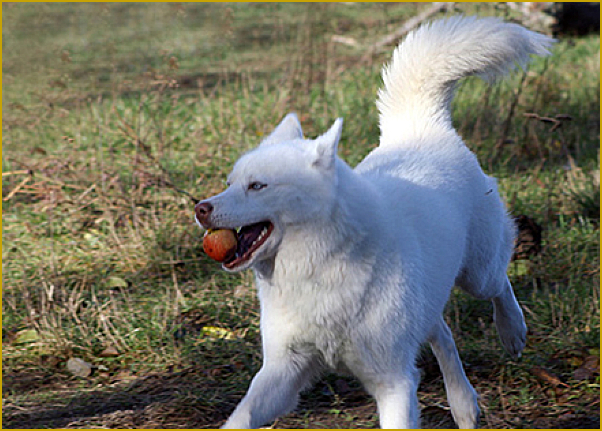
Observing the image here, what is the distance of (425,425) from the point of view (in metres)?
3.67

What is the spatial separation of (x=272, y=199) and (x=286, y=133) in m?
0.59

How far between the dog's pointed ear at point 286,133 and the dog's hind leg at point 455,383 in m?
1.07

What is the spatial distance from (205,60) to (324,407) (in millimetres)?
6693

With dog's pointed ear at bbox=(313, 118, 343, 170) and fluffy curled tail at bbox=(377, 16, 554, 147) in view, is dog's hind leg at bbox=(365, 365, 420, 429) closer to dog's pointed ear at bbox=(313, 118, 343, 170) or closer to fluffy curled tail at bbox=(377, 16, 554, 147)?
dog's pointed ear at bbox=(313, 118, 343, 170)

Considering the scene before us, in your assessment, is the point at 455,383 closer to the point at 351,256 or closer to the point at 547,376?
the point at 547,376

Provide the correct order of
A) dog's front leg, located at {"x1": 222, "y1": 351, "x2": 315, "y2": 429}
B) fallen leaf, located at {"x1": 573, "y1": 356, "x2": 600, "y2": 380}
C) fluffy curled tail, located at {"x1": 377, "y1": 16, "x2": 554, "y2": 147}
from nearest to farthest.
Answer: dog's front leg, located at {"x1": 222, "y1": 351, "x2": 315, "y2": 429} < fluffy curled tail, located at {"x1": 377, "y1": 16, "x2": 554, "y2": 147} < fallen leaf, located at {"x1": 573, "y1": 356, "x2": 600, "y2": 380}

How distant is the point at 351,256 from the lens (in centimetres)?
286

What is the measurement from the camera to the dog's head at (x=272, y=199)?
9.00 feet

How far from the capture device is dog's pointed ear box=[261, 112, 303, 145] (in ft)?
10.5

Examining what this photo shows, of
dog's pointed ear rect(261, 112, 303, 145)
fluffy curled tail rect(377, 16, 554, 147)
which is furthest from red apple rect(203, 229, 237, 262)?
fluffy curled tail rect(377, 16, 554, 147)

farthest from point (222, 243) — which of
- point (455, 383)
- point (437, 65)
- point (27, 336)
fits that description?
point (27, 336)

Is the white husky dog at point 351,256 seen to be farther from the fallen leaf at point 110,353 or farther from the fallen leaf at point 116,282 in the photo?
the fallen leaf at point 116,282

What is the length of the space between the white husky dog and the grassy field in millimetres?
666

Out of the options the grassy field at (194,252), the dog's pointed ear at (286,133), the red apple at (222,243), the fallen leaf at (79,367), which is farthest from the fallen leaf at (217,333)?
the red apple at (222,243)
